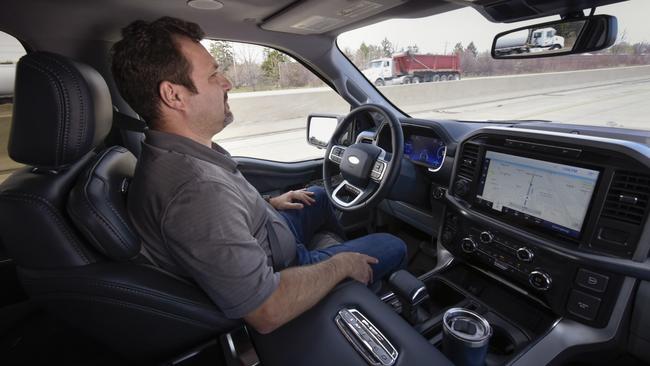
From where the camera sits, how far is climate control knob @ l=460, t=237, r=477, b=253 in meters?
1.71

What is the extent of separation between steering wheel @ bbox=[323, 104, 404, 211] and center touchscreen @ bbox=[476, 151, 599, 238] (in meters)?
0.47

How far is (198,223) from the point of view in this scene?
0.95 metres

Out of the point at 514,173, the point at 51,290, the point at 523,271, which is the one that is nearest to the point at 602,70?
the point at 514,173

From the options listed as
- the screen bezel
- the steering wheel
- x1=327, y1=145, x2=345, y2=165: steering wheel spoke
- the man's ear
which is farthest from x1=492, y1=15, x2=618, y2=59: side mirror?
the man's ear

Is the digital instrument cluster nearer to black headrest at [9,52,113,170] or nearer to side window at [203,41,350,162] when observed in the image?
side window at [203,41,350,162]

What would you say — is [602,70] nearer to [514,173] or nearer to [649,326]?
[514,173]

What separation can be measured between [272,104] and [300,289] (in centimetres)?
227

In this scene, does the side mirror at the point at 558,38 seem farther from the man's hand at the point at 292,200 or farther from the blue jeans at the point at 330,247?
the man's hand at the point at 292,200

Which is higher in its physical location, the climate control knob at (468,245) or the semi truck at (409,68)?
the semi truck at (409,68)

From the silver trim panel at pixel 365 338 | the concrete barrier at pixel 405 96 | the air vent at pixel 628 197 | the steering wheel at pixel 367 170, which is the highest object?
the concrete barrier at pixel 405 96

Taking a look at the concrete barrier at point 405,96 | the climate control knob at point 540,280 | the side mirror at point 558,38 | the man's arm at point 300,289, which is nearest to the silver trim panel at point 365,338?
the man's arm at point 300,289

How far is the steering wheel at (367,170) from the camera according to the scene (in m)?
1.88

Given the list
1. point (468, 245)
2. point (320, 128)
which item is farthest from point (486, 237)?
point (320, 128)

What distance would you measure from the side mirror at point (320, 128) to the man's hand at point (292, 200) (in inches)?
31.1
